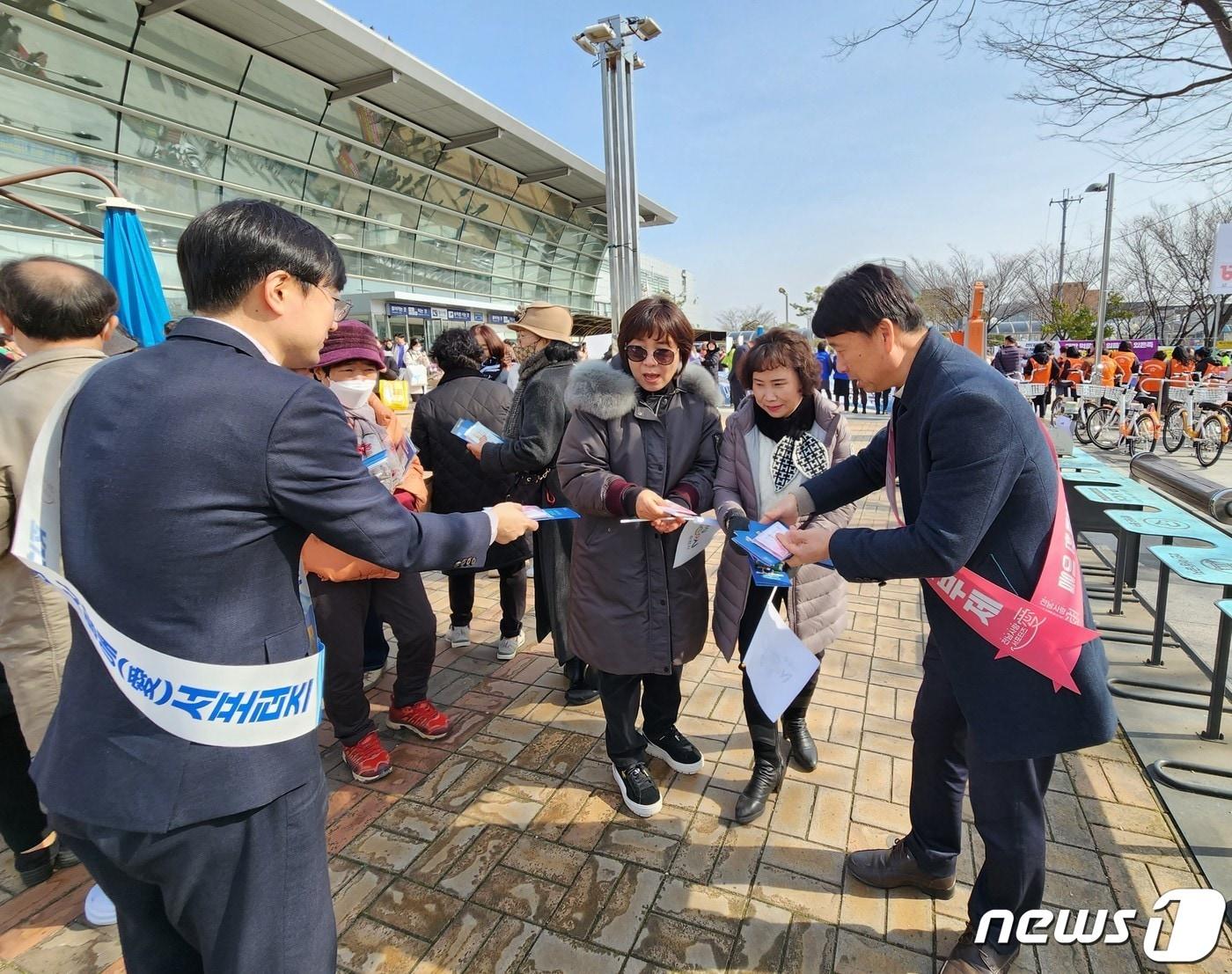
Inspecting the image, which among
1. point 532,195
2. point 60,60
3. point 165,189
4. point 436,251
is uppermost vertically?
point 532,195

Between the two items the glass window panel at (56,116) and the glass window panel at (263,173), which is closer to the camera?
the glass window panel at (56,116)

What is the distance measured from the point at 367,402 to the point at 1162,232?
30.9m

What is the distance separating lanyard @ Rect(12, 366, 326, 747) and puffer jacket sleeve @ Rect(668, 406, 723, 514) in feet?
5.21

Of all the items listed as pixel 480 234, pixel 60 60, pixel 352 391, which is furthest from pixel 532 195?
pixel 352 391

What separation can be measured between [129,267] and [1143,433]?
13.4m

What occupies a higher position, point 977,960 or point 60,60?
point 60,60

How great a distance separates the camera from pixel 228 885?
1237mm

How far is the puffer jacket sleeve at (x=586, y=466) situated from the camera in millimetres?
2381

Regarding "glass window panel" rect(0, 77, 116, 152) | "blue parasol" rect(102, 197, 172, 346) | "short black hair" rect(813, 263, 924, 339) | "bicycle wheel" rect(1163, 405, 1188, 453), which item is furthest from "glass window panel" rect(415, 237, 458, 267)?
"short black hair" rect(813, 263, 924, 339)

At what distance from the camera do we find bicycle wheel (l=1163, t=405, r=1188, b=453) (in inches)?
426

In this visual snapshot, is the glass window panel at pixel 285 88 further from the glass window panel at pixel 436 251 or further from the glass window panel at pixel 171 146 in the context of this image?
the glass window panel at pixel 436 251

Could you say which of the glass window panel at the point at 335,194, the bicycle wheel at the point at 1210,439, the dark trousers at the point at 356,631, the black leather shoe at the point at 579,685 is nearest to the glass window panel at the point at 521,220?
the glass window panel at the point at 335,194

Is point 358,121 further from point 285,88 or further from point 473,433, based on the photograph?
point 473,433

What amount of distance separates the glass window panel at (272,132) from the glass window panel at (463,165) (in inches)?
227
